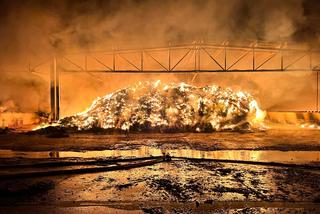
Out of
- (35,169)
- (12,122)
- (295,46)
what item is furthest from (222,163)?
(12,122)

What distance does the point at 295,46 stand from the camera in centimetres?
Result: 2061

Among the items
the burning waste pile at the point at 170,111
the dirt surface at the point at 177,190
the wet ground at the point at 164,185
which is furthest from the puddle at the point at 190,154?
the burning waste pile at the point at 170,111

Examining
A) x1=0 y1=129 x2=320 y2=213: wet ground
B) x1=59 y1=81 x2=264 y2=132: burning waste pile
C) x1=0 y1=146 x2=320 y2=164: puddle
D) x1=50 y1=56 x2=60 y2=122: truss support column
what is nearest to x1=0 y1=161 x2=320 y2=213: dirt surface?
x1=0 y1=129 x2=320 y2=213: wet ground

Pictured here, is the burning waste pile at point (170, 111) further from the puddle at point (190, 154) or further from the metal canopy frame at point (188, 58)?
the puddle at point (190, 154)

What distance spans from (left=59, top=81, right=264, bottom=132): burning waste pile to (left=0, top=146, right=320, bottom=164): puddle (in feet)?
23.2

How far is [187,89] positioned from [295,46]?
775 cm

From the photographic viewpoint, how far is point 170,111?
61.2 feet

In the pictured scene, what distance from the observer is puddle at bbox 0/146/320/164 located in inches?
376

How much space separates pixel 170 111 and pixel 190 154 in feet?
28.2

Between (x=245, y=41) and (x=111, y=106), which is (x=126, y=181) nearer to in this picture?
(x=111, y=106)

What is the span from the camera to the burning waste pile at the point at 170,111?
18266mm

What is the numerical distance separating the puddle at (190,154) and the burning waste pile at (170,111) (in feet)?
23.2

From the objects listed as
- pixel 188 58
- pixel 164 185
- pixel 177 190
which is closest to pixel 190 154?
pixel 164 185

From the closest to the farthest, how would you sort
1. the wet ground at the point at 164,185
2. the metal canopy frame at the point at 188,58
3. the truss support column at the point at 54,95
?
the wet ground at the point at 164,185
the metal canopy frame at the point at 188,58
the truss support column at the point at 54,95
